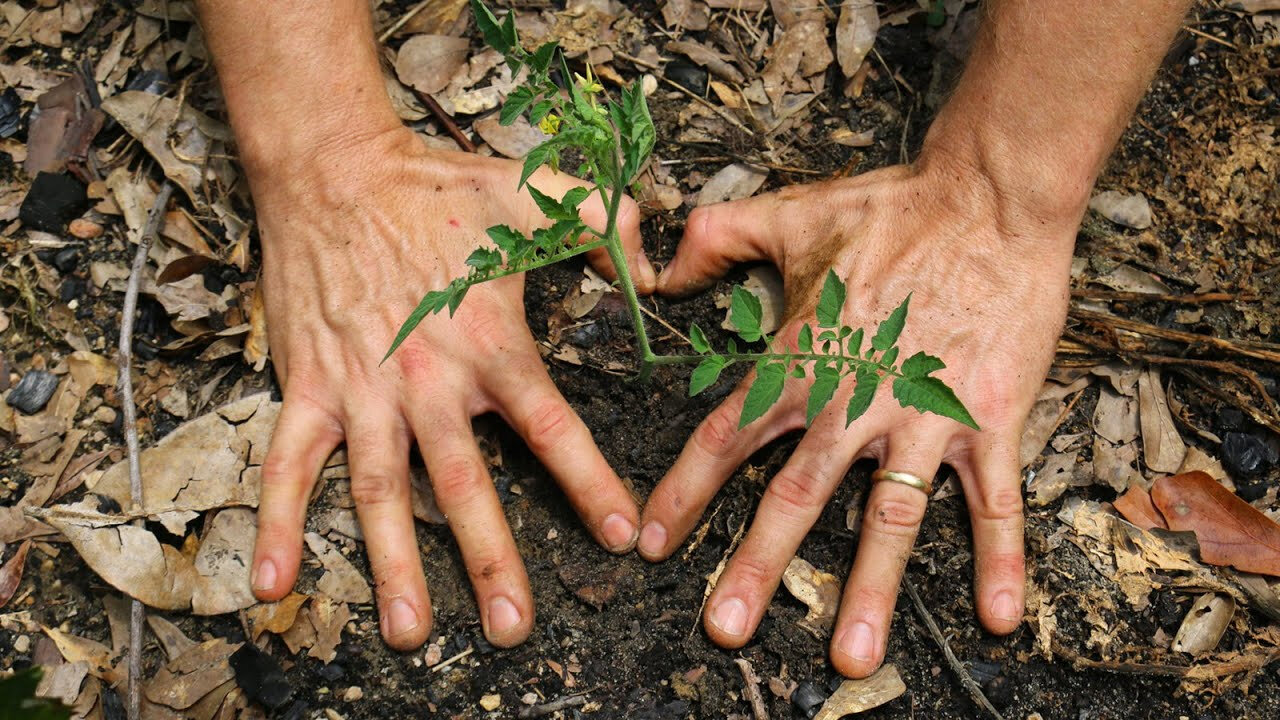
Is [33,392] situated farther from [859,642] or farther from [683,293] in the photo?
[859,642]

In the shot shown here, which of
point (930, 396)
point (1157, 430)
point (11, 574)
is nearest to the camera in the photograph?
point (930, 396)

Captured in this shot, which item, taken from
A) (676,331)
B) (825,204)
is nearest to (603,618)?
(676,331)

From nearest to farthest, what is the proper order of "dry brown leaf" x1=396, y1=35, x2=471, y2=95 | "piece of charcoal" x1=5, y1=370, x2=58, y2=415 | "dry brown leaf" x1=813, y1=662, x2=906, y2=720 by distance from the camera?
"dry brown leaf" x1=813, y1=662, x2=906, y2=720
"piece of charcoal" x1=5, y1=370, x2=58, y2=415
"dry brown leaf" x1=396, y1=35, x2=471, y2=95

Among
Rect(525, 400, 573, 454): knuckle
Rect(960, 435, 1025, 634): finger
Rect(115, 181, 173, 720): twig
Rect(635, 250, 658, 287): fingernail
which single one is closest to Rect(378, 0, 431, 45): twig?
Rect(115, 181, 173, 720): twig

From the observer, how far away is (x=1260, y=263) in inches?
105

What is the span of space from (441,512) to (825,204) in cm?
124

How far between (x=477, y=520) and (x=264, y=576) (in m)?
0.52

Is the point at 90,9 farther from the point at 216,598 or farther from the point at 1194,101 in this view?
the point at 1194,101

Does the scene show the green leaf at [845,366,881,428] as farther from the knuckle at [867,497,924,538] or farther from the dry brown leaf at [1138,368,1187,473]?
the dry brown leaf at [1138,368,1187,473]

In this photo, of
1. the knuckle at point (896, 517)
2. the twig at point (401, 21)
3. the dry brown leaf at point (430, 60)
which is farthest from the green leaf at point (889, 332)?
the twig at point (401, 21)

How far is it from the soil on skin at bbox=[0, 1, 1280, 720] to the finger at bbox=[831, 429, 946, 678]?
0.07 m

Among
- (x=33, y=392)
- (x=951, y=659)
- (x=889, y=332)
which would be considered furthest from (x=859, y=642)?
(x=33, y=392)

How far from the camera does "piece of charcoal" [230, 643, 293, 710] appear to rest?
2.18 meters

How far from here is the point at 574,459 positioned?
7.45 feet
